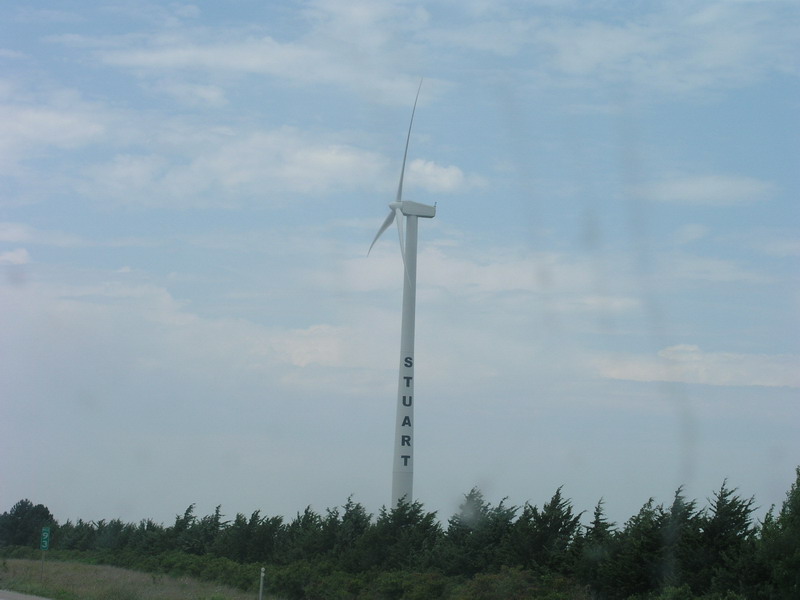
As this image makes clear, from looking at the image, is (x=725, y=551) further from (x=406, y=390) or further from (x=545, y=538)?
(x=406, y=390)

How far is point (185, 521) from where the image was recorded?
7262 cm

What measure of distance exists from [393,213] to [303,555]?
22.8 meters

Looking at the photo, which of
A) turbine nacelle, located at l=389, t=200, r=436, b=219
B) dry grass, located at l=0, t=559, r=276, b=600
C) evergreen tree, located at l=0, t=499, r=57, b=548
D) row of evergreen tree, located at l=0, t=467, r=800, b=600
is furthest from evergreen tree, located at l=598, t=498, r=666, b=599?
evergreen tree, located at l=0, t=499, r=57, b=548

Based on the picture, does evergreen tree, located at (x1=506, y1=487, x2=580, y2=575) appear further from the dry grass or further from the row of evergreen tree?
the dry grass

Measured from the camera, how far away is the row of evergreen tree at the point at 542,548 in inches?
1197

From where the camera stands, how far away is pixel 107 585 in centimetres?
4581

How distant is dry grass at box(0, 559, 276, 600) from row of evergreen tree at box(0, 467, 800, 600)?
3258 mm

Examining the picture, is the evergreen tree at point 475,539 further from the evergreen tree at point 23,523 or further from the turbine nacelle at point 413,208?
the evergreen tree at point 23,523

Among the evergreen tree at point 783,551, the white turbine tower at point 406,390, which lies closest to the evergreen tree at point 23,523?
the white turbine tower at point 406,390

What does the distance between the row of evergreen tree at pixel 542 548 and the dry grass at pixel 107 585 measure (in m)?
3.26

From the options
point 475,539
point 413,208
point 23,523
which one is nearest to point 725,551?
point 475,539

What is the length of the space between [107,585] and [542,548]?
20305 mm

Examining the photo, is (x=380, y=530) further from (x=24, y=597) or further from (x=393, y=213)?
(x=393, y=213)

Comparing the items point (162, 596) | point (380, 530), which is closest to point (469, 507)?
point (380, 530)
